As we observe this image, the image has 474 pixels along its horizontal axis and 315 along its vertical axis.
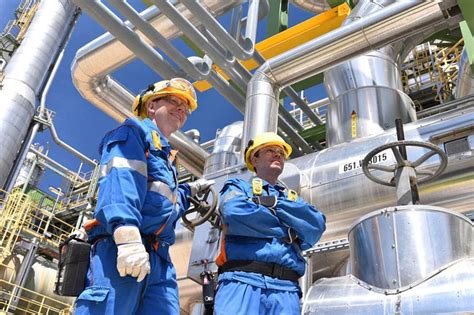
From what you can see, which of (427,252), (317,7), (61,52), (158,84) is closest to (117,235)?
(158,84)

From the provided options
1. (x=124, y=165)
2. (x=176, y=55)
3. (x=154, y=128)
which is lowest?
(x=124, y=165)

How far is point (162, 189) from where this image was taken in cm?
218

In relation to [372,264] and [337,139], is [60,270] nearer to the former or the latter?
[372,264]

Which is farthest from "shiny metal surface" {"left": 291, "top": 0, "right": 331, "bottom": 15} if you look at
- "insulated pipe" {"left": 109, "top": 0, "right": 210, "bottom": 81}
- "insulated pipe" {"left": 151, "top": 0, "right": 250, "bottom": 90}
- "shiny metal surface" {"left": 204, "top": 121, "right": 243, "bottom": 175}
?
"insulated pipe" {"left": 109, "top": 0, "right": 210, "bottom": 81}

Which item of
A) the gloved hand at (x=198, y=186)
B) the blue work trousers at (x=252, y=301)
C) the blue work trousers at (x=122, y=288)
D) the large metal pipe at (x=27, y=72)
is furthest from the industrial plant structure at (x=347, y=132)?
the large metal pipe at (x=27, y=72)

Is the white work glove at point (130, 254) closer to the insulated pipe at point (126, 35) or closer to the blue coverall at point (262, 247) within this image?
the blue coverall at point (262, 247)

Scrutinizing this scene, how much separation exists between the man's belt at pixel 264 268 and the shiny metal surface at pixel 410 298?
0.93 ft

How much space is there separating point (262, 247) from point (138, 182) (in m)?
0.73

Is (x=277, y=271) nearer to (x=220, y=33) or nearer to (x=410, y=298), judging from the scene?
(x=410, y=298)

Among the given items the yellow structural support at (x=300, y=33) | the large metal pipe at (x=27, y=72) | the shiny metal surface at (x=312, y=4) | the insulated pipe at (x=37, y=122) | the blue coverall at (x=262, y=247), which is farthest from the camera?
the insulated pipe at (x=37, y=122)

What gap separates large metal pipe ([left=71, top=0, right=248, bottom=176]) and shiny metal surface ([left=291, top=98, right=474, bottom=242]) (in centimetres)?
214

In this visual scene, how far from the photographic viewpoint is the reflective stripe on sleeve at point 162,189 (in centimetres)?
217

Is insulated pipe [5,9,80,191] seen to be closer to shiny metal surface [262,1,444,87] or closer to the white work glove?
shiny metal surface [262,1,444,87]

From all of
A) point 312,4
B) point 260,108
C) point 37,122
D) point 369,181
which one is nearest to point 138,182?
point 369,181
